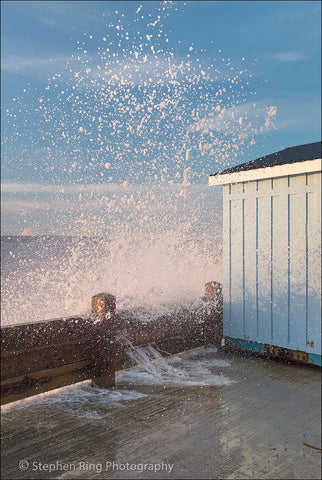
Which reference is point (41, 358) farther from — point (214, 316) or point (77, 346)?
point (214, 316)

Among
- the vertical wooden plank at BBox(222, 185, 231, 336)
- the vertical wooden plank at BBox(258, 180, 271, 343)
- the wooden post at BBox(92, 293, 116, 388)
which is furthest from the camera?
the vertical wooden plank at BBox(222, 185, 231, 336)

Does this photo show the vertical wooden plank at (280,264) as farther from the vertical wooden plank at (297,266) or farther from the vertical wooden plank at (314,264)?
the vertical wooden plank at (314,264)

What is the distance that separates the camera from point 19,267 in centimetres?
4669

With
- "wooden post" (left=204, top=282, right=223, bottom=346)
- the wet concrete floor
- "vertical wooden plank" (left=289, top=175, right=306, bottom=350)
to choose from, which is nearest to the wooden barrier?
the wet concrete floor

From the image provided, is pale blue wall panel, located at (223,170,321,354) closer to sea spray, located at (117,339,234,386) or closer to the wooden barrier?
sea spray, located at (117,339,234,386)

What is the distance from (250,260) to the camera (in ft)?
21.9

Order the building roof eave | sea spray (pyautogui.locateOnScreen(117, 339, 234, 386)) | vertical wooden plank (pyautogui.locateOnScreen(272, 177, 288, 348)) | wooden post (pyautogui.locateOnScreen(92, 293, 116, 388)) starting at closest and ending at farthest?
wooden post (pyautogui.locateOnScreen(92, 293, 116, 388)) → sea spray (pyautogui.locateOnScreen(117, 339, 234, 386)) → the building roof eave → vertical wooden plank (pyautogui.locateOnScreen(272, 177, 288, 348))

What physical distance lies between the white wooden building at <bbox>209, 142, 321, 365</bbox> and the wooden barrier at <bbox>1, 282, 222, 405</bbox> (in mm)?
1112

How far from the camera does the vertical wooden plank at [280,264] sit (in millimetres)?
6137

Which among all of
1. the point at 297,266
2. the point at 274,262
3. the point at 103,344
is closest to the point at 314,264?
the point at 297,266

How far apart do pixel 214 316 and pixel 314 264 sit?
2016 mm

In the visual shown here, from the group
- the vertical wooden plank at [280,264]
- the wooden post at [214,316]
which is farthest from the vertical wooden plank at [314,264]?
the wooden post at [214,316]

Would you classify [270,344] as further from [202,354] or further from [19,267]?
[19,267]

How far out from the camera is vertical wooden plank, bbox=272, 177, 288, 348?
6.14 meters
